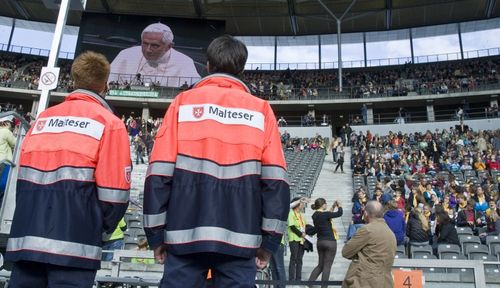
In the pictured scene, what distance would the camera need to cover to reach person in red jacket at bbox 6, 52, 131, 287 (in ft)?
7.54

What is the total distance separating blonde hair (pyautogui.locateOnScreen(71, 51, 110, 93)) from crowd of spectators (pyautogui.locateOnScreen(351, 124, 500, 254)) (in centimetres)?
636

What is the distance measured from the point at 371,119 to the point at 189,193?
2954cm

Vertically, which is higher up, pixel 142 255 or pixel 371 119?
pixel 371 119

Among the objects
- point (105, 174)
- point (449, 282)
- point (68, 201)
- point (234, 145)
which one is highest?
point (234, 145)

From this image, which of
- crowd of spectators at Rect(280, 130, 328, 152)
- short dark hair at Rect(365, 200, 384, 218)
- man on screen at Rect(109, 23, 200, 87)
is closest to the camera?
short dark hair at Rect(365, 200, 384, 218)

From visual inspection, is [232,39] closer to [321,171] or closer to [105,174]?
[105,174]

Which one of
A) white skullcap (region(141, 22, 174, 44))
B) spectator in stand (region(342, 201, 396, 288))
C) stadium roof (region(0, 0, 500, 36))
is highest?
stadium roof (region(0, 0, 500, 36))

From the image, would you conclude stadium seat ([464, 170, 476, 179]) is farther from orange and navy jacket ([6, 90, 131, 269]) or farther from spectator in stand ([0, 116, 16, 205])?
orange and navy jacket ([6, 90, 131, 269])

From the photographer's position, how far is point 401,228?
784 centimetres

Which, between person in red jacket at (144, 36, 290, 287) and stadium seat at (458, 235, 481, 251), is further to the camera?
stadium seat at (458, 235, 481, 251)

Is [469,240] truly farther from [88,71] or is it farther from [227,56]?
[88,71]

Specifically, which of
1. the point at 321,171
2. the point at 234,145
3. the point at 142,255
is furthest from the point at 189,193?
the point at 321,171

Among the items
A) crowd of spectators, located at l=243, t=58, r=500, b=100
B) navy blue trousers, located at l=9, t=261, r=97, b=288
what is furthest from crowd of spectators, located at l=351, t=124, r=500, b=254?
crowd of spectators, located at l=243, t=58, r=500, b=100

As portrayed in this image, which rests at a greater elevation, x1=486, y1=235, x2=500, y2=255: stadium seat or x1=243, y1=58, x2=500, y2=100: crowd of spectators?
x1=243, y1=58, x2=500, y2=100: crowd of spectators
